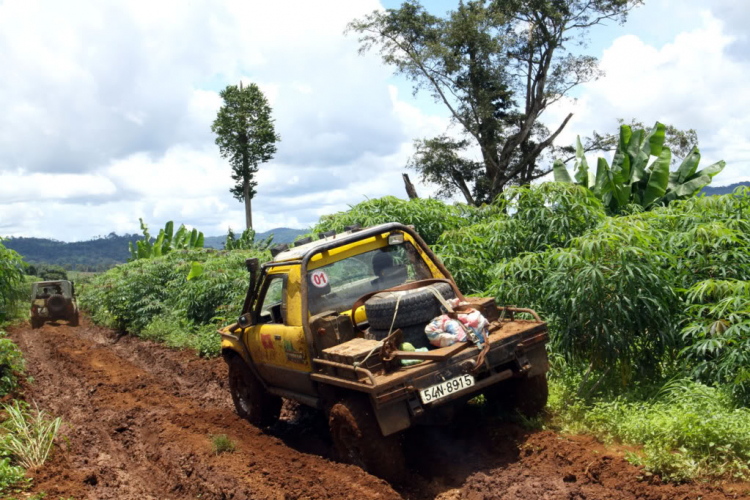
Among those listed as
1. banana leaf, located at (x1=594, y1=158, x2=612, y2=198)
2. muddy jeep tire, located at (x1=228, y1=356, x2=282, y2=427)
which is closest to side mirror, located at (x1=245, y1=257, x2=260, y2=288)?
muddy jeep tire, located at (x1=228, y1=356, x2=282, y2=427)

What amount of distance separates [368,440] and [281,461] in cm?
136

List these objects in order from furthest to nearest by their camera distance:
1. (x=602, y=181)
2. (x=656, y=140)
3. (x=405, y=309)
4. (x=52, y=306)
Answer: (x=52, y=306) → (x=656, y=140) → (x=602, y=181) → (x=405, y=309)

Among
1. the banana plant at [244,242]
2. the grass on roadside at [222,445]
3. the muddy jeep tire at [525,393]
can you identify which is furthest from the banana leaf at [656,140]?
the banana plant at [244,242]

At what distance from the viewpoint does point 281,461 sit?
6.13m

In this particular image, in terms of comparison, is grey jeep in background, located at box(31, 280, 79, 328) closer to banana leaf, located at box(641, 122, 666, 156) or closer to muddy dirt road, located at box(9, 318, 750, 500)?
muddy dirt road, located at box(9, 318, 750, 500)

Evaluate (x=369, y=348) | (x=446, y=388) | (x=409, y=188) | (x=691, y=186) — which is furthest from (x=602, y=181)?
(x=369, y=348)

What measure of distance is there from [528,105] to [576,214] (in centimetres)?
2299

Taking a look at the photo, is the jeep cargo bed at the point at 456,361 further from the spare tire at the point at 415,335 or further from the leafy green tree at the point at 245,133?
the leafy green tree at the point at 245,133

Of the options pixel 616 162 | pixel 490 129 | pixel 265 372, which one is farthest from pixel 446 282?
pixel 490 129

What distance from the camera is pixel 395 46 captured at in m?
31.1

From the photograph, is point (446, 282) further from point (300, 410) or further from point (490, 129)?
point (490, 129)

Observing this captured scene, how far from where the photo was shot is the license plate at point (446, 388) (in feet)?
16.7

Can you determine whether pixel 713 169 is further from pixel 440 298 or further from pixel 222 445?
pixel 222 445

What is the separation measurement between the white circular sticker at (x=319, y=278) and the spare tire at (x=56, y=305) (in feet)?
60.8
